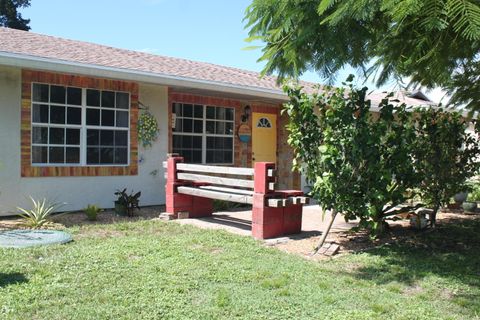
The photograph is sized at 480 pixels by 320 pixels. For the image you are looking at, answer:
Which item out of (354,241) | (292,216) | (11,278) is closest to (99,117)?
(292,216)

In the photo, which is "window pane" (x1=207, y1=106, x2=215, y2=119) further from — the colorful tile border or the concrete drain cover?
the concrete drain cover

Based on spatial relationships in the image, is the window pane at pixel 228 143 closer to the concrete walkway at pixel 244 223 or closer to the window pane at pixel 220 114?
the window pane at pixel 220 114

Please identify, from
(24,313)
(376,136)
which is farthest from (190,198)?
(24,313)

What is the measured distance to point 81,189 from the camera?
31.9 ft

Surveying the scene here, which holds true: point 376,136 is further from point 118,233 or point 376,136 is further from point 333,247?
point 118,233

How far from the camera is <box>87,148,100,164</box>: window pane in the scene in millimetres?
9828

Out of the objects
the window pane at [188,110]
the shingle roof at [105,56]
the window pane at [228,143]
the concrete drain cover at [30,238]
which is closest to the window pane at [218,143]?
the window pane at [228,143]

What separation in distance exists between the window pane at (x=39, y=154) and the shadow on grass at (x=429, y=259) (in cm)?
632

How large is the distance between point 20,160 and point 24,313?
5.61 m

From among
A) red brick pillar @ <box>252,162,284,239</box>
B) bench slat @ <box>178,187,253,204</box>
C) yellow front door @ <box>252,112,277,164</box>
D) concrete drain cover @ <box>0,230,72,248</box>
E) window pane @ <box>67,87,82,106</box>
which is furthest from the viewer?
yellow front door @ <box>252,112,277,164</box>

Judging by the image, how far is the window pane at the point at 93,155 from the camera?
387 inches

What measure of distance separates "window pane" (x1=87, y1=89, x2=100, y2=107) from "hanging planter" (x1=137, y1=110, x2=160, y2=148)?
1.04m

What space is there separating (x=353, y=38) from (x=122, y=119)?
Result: 669 centimetres

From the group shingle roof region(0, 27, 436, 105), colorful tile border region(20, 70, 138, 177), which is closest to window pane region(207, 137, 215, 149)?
shingle roof region(0, 27, 436, 105)
